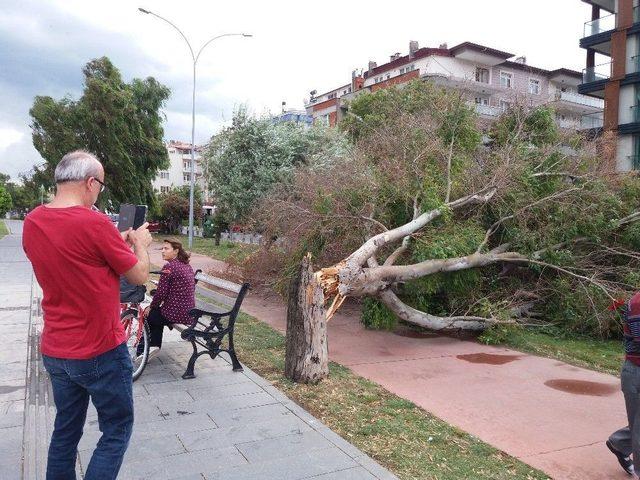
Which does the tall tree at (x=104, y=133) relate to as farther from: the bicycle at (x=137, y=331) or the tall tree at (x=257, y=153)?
the bicycle at (x=137, y=331)

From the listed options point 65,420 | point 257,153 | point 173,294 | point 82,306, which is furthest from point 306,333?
point 257,153

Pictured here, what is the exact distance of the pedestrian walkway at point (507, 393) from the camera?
13.2ft

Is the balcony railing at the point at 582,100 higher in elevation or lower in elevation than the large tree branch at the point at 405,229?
higher

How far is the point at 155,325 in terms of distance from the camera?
226 inches

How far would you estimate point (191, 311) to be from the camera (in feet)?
18.2

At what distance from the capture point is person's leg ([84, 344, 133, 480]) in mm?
2562

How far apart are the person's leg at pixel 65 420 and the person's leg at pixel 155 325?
2.92m

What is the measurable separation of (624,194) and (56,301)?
940 cm

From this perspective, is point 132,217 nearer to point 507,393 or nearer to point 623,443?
point 623,443

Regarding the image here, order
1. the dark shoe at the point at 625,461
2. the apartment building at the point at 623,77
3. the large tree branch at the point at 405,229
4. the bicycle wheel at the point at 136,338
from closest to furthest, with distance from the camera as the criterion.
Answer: the dark shoe at the point at 625,461
the bicycle wheel at the point at 136,338
the large tree branch at the point at 405,229
the apartment building at the point at 623,77

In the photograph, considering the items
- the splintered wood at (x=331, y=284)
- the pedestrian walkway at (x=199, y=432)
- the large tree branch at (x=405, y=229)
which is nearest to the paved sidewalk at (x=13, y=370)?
the pedestrian walkway at (x=199, y=432)

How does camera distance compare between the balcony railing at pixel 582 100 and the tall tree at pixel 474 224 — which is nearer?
the tall tree at pixel 474 224

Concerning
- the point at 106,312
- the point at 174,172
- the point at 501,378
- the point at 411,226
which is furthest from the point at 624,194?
the point at 174,172

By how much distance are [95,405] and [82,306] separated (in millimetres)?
486
